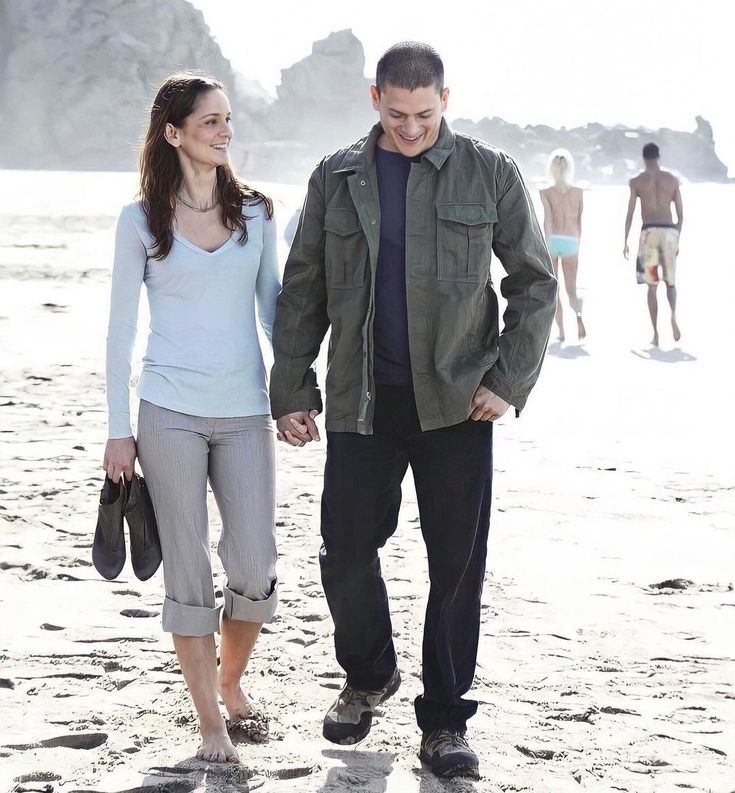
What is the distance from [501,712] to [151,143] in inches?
84.4

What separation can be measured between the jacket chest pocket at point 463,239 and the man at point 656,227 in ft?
27.9

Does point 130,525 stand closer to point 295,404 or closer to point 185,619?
point 185,619

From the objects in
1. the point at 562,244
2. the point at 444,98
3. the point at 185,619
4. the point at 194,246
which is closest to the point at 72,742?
the point at 185,619

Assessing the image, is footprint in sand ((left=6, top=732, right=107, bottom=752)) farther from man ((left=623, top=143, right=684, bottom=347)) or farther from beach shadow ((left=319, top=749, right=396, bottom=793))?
man ((left=623, top=143, right=684, bottom=347))

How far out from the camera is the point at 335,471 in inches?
128

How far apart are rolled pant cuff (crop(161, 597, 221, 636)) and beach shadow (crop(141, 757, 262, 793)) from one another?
15.0 inches

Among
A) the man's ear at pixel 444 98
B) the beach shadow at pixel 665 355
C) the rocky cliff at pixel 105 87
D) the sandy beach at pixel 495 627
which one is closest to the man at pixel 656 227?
the beach shadow at pixel 665 355

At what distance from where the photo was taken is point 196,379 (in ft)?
10.2

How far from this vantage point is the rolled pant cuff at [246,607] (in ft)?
10.6

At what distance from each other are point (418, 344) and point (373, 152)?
1.90 ft

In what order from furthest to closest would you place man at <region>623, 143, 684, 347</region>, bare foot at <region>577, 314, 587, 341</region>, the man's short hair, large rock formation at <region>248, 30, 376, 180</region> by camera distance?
large rock formation at <region>248, 30, 376, 180</region>, bare foot at <region>577, 314, 587, 341</region>, man at <region>623, 143, 684, 347</region>, the man's short hair

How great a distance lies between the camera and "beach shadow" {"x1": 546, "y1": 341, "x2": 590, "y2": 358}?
10750 mm

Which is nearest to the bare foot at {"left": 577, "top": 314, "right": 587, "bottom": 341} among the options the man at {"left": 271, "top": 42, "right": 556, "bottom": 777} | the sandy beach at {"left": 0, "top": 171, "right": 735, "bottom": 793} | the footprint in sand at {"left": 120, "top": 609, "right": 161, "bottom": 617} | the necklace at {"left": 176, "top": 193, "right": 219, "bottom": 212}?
the sandy beach at {"left": 0, "top": 171, "right": 735, "bottom": 793}

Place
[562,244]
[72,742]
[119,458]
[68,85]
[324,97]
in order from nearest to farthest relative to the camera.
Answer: [119,458]
[72,742]
[562,244]
[68,85]
[324,97]
